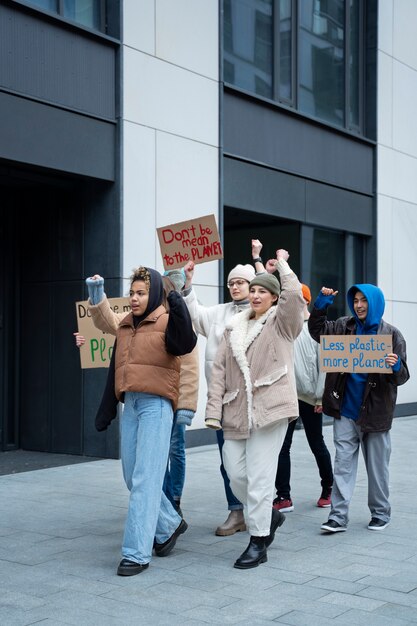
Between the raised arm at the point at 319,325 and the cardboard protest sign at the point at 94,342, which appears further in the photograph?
the cardboard protest sign at the point at 94,342

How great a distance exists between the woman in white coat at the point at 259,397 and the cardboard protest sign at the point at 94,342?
148 centimetres

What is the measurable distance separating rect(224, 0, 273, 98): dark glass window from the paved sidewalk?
6.32 m

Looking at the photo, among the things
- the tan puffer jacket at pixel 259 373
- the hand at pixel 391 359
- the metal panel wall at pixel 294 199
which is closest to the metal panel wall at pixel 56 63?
the metal panel wall at pixel 294 199

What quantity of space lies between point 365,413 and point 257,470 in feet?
4.18

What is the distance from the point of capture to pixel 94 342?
7.11m

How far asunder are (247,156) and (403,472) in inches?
192

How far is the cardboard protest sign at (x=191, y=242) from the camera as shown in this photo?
22.3 feet

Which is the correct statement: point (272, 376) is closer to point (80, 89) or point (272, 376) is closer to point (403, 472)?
point (403, 472)

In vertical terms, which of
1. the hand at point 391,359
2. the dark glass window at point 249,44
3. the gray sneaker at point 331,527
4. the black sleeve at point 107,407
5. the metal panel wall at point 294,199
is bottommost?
the gray sneaker at point 331,527

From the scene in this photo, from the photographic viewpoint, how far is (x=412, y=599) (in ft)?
15.7

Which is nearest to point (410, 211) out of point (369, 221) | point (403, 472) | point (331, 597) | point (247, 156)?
point (369, 221)

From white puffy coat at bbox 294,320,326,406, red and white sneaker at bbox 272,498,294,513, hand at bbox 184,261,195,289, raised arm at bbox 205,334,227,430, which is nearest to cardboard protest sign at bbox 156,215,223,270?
hand at bbox 184,261,195,289

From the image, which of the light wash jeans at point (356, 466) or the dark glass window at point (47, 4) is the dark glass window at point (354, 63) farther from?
the light wash jeans at point (356, 466)

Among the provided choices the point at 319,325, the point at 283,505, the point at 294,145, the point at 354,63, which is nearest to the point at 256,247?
the point at 319,325
